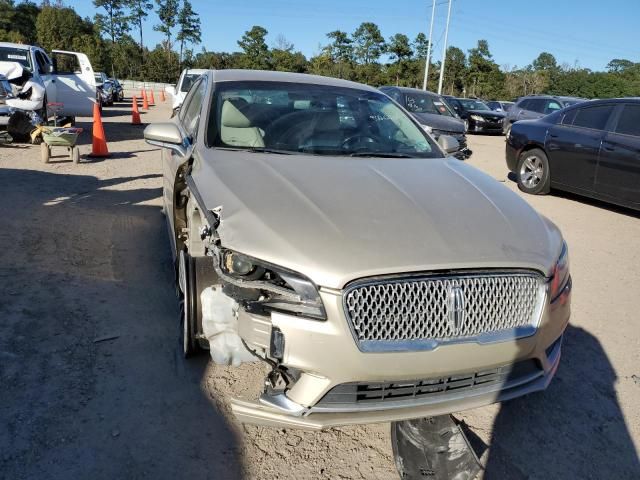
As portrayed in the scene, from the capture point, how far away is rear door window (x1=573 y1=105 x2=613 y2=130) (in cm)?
764

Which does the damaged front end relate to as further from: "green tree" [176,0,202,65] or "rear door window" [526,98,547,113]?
"green tree" [176,0,202,65]

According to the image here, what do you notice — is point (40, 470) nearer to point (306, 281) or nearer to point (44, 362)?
point (44, 362)

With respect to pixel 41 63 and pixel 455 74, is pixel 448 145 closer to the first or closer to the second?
pixel 41 63

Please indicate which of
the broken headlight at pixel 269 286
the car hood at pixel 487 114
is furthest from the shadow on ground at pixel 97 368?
the car hood at pixel 487 114

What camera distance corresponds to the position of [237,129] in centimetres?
354

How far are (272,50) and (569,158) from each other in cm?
5491

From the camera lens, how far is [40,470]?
2.25 meters

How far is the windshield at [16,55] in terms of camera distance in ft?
39.8

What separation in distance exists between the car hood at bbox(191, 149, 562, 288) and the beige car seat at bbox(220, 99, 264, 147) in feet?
0.76

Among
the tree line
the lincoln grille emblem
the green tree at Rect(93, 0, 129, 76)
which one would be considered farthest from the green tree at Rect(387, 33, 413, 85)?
the lincoln grille emblem

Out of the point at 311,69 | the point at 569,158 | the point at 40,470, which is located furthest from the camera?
the point at 311,69

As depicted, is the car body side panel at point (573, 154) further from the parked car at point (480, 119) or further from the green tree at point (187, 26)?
the green tree at point (187, 26)

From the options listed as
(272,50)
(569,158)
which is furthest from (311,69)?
(569,158)

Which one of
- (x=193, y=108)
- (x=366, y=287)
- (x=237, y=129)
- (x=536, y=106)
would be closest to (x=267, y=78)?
(x=193, y=108)
